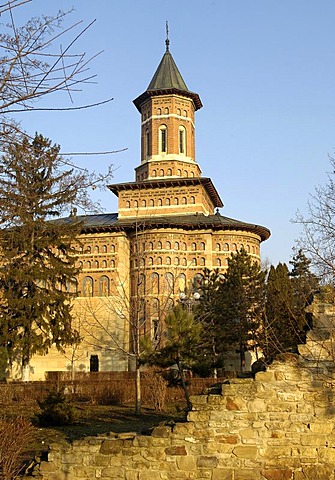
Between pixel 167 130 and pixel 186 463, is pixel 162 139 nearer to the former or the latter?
pixel 167 130

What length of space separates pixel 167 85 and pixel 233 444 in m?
39.9

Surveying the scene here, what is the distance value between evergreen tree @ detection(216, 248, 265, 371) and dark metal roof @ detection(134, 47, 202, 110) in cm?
1800

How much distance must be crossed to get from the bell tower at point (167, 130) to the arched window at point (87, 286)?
9.52m

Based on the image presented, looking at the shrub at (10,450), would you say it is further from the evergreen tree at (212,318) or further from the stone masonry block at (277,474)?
the evergreen tree at (212,318)

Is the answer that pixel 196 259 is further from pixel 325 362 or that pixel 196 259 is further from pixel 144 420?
pixel 325 362

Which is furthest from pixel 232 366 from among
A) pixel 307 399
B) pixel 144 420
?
pixel 307 399

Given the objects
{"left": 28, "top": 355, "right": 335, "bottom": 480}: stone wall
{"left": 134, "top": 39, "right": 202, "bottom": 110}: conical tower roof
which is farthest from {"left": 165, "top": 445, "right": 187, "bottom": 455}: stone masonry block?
{"left": 134, "top": 39, "right": 202, "bottom": 110}: conical tower roof

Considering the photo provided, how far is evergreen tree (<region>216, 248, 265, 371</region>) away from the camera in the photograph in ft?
100

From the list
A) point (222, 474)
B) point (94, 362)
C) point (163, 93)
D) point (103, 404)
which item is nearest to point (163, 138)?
point (163, 93)

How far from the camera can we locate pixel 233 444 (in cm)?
792

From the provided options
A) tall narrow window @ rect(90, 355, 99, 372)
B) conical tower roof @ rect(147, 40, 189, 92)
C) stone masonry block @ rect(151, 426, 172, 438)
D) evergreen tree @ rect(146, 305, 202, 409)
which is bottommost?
stone masonry block @ rect(151, 426, 172, 438)

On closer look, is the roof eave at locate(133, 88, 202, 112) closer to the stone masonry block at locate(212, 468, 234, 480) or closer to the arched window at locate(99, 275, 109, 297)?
the arched window at locate(99, 275, 109, 297)

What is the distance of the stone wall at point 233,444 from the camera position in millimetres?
7848

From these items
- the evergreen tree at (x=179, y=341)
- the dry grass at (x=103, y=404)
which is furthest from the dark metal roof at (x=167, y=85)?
the evergreen tree at (x=179, y=341)
